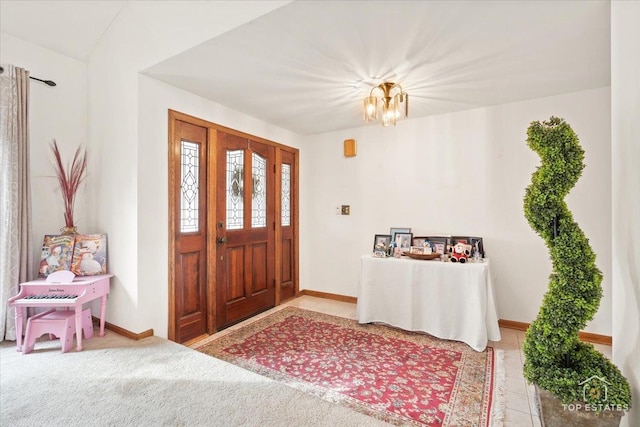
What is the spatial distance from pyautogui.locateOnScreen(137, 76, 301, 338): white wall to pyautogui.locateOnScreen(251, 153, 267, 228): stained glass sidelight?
1078mm

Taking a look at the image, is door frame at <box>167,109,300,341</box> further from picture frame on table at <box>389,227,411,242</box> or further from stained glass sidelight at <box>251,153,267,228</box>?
picture frame on table at <box>389,227,411,242</box>

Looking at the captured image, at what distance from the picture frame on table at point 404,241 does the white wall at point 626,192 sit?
2020mm

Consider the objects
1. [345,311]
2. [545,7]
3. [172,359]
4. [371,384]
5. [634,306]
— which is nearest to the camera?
[634,306]

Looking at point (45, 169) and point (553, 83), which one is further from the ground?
point (553, 83)

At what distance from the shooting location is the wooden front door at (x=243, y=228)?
3244 millimetres

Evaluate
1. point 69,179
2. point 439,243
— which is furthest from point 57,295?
point 439,243

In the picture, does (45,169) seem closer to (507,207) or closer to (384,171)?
(384,171)

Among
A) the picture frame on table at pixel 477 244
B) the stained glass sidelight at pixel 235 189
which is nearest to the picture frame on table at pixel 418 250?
the picture frame on table at pixel 477 244

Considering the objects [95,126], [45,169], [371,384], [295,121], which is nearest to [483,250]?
[371,384]

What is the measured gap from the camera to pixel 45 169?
2844 millimetres


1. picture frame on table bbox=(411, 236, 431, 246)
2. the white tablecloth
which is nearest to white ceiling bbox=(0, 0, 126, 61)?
the white tablecloth

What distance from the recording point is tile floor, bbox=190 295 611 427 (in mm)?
1799

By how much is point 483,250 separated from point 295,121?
8.85 feet

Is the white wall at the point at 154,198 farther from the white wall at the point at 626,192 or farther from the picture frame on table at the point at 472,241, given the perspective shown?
the white wall at the point at 626,192
